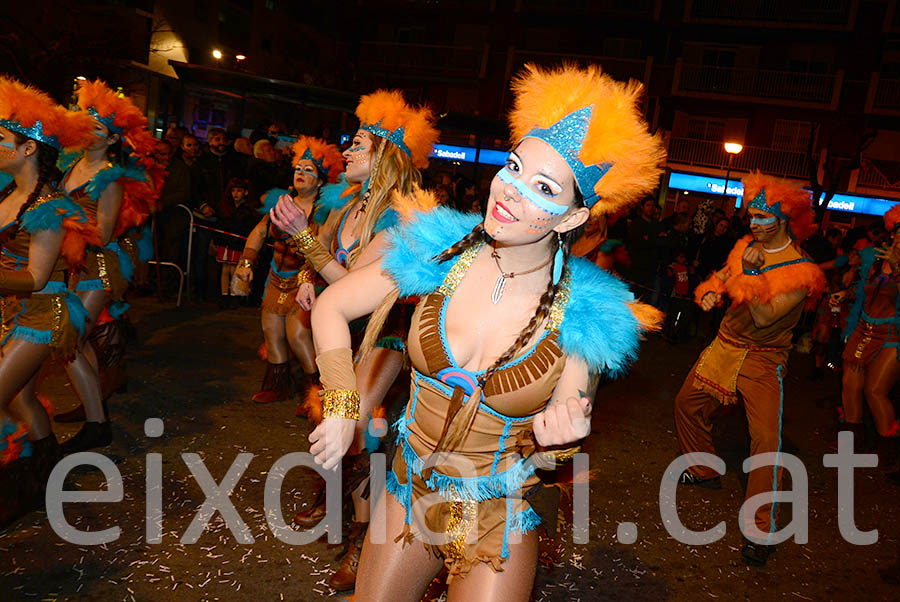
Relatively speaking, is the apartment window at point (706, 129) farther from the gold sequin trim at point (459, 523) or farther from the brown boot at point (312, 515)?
the gold sequin trim at point (459, 523)

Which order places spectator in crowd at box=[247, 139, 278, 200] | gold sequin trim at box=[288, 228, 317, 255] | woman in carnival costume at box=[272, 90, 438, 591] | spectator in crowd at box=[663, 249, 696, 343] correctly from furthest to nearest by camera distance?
spectator in crowd at box=[663, 249, 696, 343]
spectator in crowd at box=[247, 139, 278, 200]
woman in carnival costume at box=[272, 90, 438, 591]
gold sequin trim at box=[288, 228, 317, 255]

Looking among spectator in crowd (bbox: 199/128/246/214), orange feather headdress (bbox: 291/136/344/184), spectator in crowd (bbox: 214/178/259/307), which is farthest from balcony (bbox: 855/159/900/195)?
orange feather headdress (bbox: 291/136/344/184)

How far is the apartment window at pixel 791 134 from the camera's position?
28156 mm

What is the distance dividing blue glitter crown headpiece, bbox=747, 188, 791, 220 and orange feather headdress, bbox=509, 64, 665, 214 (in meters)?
2.98

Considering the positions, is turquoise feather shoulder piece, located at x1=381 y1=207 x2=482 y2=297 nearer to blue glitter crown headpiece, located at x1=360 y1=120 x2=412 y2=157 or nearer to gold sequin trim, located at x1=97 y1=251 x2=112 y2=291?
blue glitter crown headpiece, located at x1=360 y1=120 x2=412 y2=157

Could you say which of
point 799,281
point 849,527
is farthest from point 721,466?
point 799,281

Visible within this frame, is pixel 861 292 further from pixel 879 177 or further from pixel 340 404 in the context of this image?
pixel 879 177

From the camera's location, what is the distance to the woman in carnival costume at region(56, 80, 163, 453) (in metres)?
4.73

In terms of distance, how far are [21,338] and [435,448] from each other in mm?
2870

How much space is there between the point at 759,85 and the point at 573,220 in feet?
97.3

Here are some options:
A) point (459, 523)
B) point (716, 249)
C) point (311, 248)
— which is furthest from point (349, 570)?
point (716, 249)

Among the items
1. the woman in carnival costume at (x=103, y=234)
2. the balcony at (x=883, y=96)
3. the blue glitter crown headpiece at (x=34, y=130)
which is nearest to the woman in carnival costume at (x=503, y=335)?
the blue glitter crown headpiece at (x=34, y=130)

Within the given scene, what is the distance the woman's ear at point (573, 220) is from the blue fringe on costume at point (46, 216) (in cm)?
286

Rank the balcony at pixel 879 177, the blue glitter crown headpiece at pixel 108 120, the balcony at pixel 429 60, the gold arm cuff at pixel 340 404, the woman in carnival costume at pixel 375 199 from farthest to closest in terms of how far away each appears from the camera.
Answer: the balcony at pixel 429 60 → the balcony at pixel 879 177 → the blue glitter crown headpiece at pixel 108 120 → the woman in carnival costume at pixel 375 199 → the gold arm cuff at pixel 340 404
